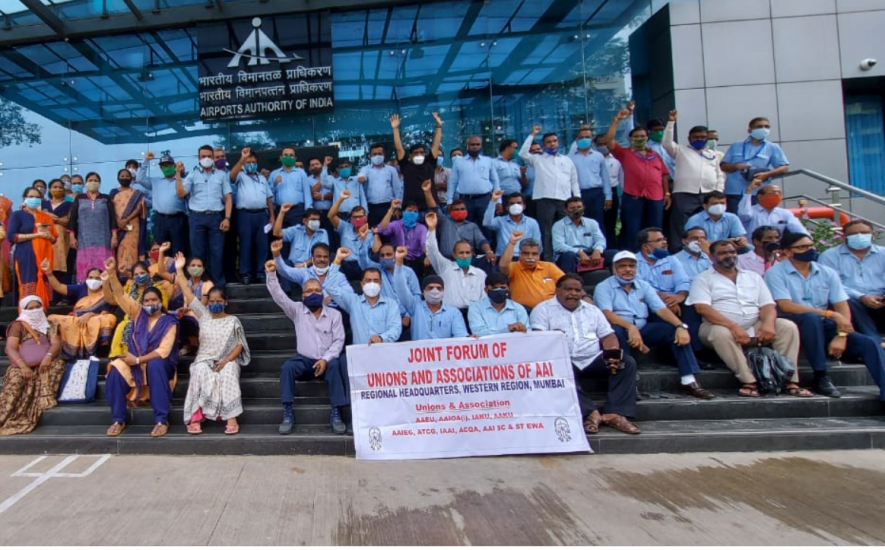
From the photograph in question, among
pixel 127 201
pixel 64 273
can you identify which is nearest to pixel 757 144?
pixel 127 201

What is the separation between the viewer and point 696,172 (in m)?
7.58

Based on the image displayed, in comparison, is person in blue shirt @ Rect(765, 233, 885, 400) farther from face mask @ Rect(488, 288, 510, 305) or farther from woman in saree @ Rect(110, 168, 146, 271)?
woman in saree @ Rect(110, 168, 146, 271)

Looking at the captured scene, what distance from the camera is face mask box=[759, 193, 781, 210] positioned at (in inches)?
273

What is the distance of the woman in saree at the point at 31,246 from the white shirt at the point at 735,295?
8448mm

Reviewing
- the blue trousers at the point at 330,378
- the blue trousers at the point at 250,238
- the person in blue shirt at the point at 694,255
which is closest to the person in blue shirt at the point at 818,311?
the person in blue shirt at the point at 694,255

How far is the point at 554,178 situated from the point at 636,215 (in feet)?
4.54

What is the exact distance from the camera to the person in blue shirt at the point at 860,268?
5.39 m

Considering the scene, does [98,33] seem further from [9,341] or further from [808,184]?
[808,184]

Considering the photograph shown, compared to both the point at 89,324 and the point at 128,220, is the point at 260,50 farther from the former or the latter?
the point at 89,324

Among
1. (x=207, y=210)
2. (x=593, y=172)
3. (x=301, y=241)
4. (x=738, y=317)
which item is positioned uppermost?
(x=593, y=172)

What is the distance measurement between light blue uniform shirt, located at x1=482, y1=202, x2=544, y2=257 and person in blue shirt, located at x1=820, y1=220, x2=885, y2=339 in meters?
3.44

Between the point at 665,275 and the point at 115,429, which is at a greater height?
the point at 665,275

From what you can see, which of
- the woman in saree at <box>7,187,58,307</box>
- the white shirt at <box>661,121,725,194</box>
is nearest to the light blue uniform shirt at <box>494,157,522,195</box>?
the white shirt at <box>661,121,725,194</box>

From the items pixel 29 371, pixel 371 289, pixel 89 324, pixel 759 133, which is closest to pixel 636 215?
pixel 759 133
